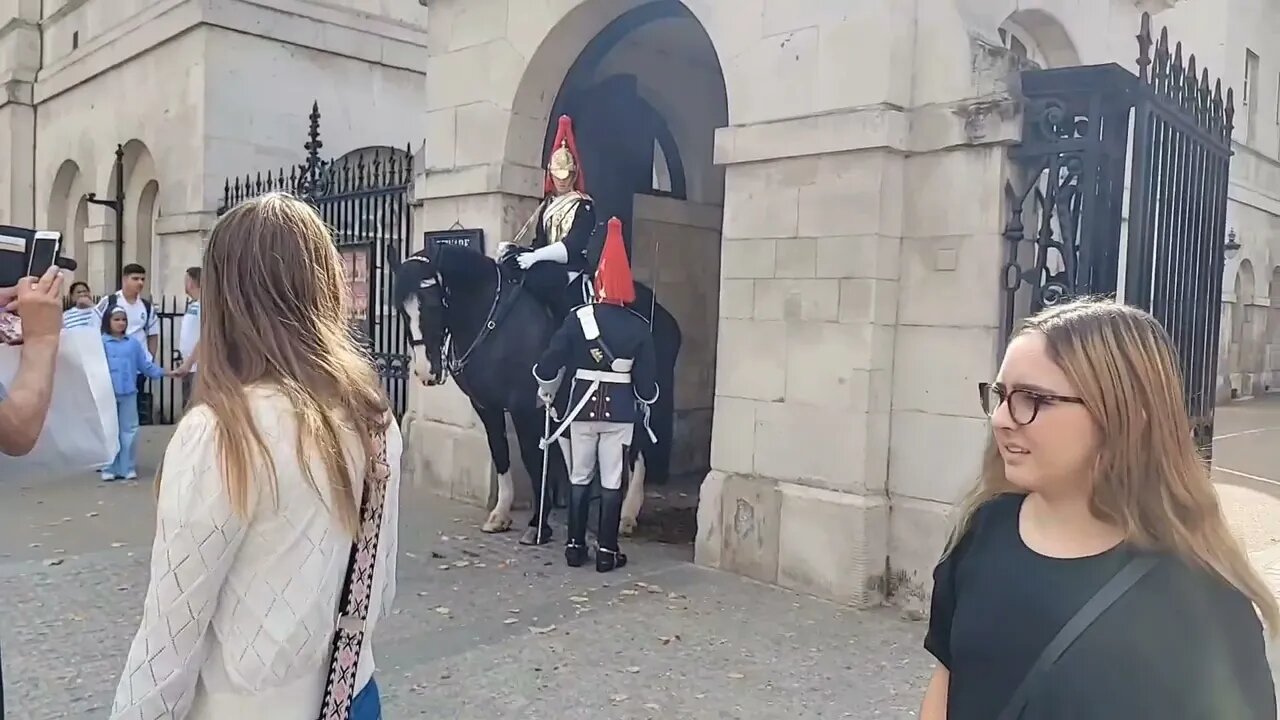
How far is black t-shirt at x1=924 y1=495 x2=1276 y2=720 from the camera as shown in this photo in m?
1.53

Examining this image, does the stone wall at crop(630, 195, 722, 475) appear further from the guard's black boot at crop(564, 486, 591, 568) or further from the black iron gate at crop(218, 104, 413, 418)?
the guard's black boot at crop(564, 486, 591, 568)

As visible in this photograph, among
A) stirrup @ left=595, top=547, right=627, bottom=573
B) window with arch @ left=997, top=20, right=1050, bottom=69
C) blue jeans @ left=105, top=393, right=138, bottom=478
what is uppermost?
window with arch @ left=997, top=20, right=1050, bottom=69

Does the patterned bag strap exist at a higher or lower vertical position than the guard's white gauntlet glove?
lower

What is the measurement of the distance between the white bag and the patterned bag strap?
33.2 inches

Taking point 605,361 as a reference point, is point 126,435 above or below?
below

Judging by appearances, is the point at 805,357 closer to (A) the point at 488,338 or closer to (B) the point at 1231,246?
(A) the point at 488,338

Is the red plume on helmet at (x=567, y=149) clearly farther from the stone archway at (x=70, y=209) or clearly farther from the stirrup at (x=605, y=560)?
the stone archway at (x=70, y=209)

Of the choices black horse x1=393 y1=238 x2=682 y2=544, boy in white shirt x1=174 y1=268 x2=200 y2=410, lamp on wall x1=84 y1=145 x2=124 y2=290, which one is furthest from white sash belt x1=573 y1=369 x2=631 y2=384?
lamp on wall x1=84 y1=145 x2=124 y2=290

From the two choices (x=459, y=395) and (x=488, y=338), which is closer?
(x=488, y=338)

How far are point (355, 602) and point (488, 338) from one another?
5065mm

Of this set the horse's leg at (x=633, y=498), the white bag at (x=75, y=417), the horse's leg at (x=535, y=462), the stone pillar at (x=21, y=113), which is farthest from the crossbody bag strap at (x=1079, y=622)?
the stone pillar at (x=21, y=113)

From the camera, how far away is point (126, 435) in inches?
352

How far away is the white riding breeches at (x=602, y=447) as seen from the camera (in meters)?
6.27

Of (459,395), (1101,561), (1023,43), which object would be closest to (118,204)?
(459,395)
